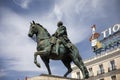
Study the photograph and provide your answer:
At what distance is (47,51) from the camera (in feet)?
45.5

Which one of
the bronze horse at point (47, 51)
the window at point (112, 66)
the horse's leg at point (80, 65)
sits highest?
the window at point (112, 66)

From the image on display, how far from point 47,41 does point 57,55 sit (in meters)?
0.79

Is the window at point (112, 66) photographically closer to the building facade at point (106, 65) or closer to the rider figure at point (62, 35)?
the building facade at point (106, 65)

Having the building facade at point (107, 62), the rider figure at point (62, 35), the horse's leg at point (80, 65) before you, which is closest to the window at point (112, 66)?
the building facade at point (107, 62)

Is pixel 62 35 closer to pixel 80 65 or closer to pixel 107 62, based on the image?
pixel 80 65

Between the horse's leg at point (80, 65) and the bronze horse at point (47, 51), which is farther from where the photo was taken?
the horse's leg at point (80, 65)

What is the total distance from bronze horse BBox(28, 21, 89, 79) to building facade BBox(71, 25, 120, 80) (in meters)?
37.7

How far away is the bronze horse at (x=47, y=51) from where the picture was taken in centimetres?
1395

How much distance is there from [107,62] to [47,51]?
42399 mm

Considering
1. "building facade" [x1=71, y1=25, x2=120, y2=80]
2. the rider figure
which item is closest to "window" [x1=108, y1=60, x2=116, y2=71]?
"building facade" [x1=71, y1=25, x2=120, y2=80]

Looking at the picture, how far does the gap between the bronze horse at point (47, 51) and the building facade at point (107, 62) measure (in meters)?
37.7

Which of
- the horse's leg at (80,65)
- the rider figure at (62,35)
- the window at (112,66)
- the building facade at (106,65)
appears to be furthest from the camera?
the window at (112,66)

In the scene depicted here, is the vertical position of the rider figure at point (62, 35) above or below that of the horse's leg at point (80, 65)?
above

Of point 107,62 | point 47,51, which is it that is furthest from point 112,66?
point 47,51
